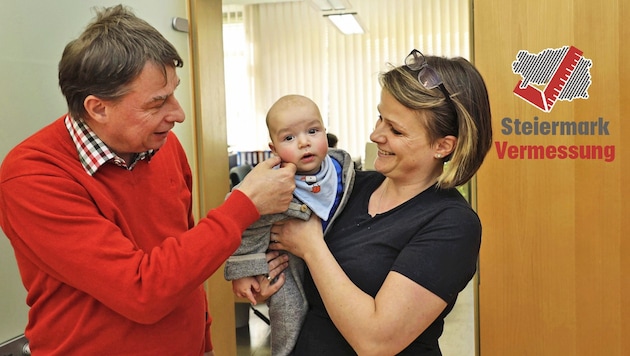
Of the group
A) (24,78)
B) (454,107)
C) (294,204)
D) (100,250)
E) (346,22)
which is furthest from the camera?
(346,22)

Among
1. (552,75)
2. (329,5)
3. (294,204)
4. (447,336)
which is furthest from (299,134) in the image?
(329,5)

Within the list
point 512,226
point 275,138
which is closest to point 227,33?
point 512,226

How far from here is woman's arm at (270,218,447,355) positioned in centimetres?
132

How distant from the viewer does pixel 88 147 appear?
4.45ft

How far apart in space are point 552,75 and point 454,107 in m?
1.31

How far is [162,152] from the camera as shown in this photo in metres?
1.66

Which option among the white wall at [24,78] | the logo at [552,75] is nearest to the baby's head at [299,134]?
the white wall at [24,78]

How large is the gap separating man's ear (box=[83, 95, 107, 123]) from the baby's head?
19.7 inches

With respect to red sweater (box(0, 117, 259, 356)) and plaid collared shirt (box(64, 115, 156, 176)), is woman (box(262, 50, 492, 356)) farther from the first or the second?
plaid collared shirt (box(64, 115, 156, 176))

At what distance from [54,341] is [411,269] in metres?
0.81

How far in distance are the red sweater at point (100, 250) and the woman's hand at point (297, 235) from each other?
0.16m

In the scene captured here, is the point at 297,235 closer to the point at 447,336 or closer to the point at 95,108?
the point at 95,108

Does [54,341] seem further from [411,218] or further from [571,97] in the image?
[571,97]

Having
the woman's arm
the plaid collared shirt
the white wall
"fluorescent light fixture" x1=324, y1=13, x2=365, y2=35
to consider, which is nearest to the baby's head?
the woman's arm
